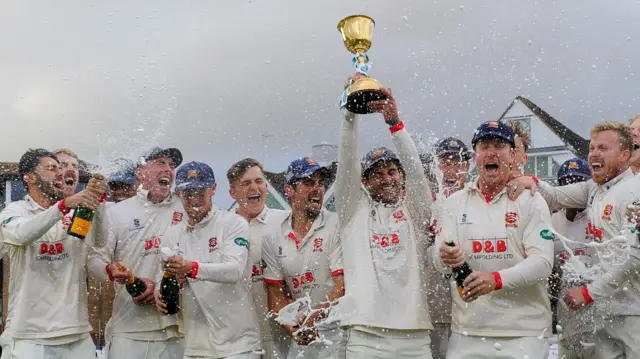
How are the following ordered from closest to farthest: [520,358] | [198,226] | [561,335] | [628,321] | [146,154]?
1. [520,358]
2. [628,321]
3. [561,335]
4. [198,226]
5. [146,154]

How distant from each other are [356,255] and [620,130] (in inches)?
90.6

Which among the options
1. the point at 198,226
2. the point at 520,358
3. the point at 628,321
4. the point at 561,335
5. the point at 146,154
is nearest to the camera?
the point at 520,358

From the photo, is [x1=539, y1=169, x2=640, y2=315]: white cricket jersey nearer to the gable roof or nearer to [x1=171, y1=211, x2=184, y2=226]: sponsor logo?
[x1=171, y1=211, x2=184, y2=226]: sponsor logo

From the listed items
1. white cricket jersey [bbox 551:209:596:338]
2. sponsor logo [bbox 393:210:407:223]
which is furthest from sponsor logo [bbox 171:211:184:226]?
white cricket jersey [bbox 551:209:596:338]

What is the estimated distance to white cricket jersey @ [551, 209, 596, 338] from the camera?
18.1 feet

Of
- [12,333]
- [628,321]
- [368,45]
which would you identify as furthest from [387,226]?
[12,333]

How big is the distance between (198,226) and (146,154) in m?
1.25

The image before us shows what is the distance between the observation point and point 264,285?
6.27 meters

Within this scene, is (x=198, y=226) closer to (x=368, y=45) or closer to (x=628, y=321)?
(x=368, y=45)

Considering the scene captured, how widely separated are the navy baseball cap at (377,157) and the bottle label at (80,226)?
234 cm

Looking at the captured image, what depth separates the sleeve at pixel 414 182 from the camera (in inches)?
207

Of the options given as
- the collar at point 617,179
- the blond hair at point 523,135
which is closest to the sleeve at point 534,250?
the collar at point 617,179

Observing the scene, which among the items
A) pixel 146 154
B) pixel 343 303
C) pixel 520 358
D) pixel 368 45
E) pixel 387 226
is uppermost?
pixel 368 45

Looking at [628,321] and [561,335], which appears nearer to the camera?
[628,321]
